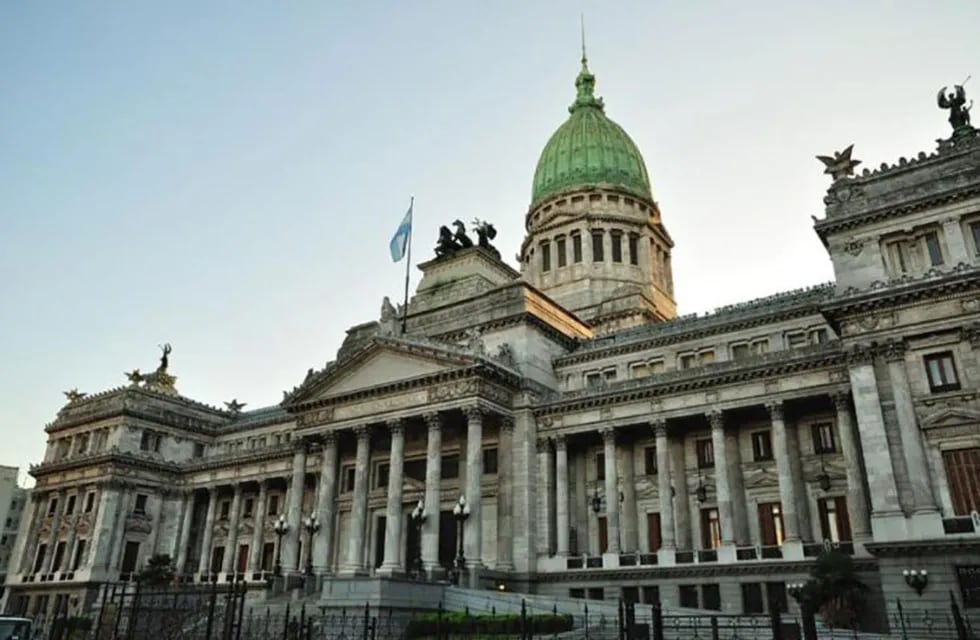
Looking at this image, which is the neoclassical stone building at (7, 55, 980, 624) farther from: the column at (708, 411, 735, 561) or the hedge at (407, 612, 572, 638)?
the hedge at (407, 612, 572, 638)

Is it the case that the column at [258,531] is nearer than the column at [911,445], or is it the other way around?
the column at [911,445]

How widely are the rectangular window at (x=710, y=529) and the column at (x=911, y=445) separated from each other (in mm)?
12417

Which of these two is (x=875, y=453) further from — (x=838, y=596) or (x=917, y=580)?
(x=838, y=596)

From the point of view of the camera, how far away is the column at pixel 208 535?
64.6 meters

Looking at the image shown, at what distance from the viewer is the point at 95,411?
6875cm

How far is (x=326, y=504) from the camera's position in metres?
50.0

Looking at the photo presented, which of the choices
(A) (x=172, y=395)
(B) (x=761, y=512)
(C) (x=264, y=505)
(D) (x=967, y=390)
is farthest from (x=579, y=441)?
(A) (x=172, y=395)

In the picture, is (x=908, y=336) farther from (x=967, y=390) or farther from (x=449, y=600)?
(x=449, y=600)

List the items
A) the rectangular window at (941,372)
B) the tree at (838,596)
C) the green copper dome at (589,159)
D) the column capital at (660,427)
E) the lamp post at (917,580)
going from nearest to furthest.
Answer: the tree at (838,596)
the lamp post at (917,580)
the rectangular window at (941,372)
the column capital at (660,427)
the green copper dome at (589,159)

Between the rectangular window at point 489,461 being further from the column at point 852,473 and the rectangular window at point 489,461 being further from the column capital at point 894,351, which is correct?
the column capital at point 894,351

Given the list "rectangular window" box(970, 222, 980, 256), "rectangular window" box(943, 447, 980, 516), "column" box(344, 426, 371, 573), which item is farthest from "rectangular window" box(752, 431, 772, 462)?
"column" box(344, 426, 371, 573)

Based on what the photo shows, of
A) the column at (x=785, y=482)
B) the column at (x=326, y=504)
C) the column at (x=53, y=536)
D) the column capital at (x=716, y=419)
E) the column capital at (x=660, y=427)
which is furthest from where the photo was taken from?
the column at (x=53, y=536)

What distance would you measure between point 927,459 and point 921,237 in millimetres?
10299

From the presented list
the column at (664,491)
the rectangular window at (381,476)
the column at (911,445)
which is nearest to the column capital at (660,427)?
the column at (664,491)
